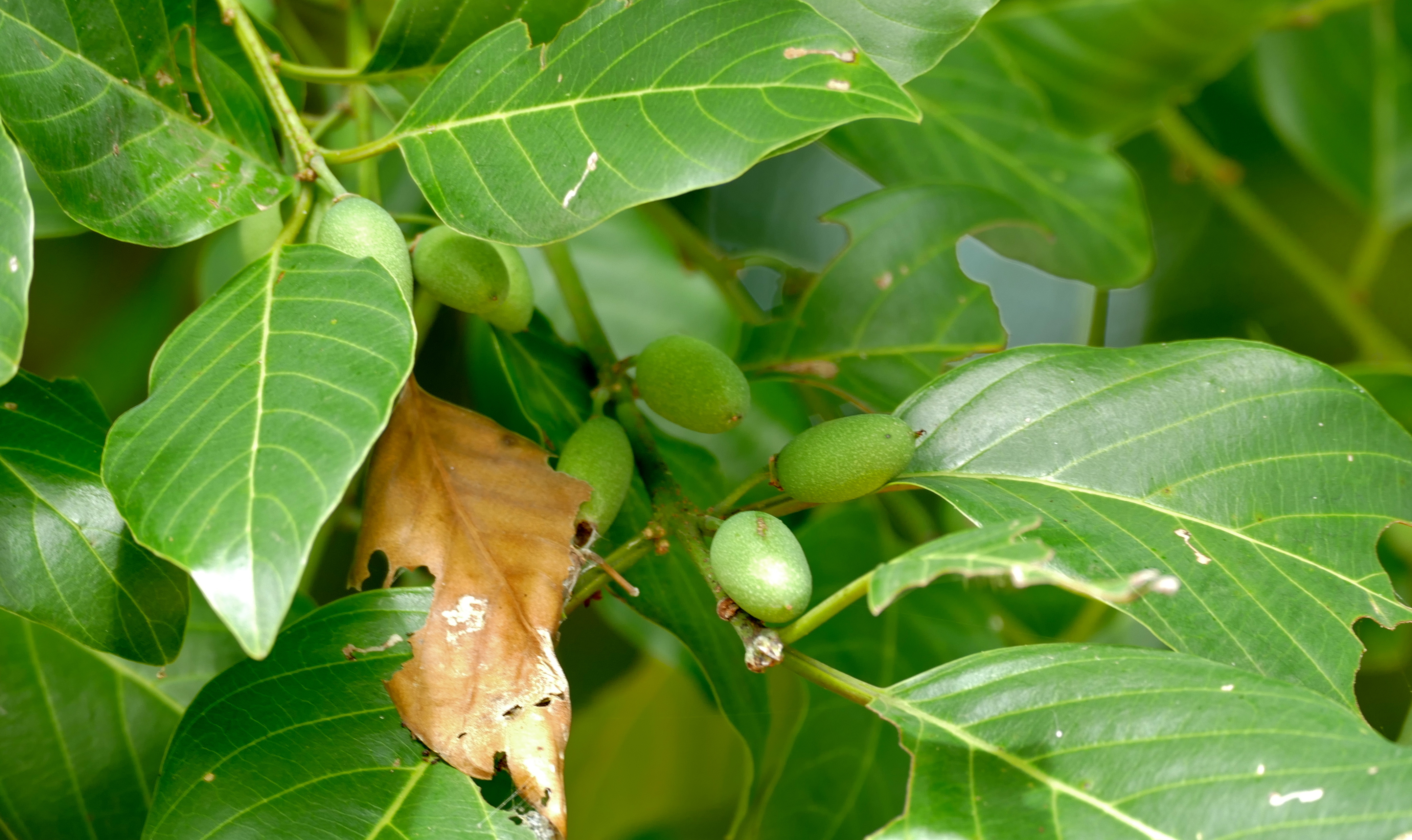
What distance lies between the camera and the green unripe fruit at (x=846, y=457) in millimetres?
557

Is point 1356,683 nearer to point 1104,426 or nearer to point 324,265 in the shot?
point 1104,426

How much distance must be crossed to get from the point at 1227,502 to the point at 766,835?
446mm

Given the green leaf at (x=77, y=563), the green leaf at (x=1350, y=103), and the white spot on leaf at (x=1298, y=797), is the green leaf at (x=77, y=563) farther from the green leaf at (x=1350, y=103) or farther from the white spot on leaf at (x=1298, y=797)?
the green leaf at (x=1350, y=103)

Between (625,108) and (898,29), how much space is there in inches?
7.5

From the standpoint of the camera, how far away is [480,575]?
0.55 meters

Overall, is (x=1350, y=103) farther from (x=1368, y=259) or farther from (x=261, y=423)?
(x=261, y=423)

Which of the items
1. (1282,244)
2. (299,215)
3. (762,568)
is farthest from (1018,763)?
(1282,244)

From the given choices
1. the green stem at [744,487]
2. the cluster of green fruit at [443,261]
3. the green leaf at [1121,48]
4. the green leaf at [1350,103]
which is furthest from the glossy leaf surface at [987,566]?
the green leaf at [1350,103]

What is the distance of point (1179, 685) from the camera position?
0.50m

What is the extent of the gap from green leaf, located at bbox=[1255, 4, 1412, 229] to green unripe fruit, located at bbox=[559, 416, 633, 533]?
1.27 meters

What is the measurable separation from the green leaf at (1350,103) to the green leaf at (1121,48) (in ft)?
0.58

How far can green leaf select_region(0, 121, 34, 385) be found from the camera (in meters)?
0.44

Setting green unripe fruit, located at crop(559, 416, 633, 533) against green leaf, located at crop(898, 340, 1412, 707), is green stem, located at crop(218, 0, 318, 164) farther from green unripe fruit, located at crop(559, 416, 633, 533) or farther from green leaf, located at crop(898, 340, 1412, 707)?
green leaf, located at crop(898, 340, 1412, 707)

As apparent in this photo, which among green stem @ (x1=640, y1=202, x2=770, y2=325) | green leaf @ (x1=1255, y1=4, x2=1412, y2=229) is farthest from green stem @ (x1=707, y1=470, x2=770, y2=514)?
green leaf @ (x1=1255, y1=4, x2=1412, y2=229)
